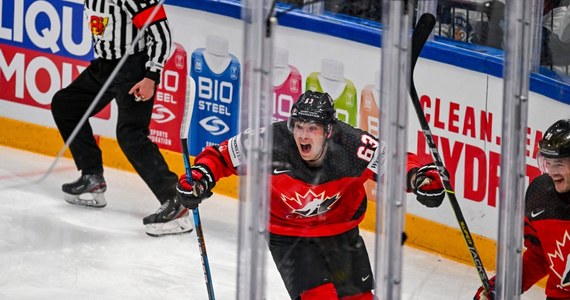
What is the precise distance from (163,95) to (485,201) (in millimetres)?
1586

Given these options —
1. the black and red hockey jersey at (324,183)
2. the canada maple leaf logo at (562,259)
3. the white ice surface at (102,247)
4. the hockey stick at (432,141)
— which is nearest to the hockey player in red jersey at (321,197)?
the black and red hockey jersey at (324,183)

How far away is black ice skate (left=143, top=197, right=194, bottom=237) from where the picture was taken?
495 cm

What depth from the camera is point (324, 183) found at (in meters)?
3.30

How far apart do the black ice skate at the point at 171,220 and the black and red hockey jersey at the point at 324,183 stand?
1.59 m

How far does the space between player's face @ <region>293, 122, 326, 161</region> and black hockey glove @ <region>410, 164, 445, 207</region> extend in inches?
8.9

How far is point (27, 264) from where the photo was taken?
192 inches

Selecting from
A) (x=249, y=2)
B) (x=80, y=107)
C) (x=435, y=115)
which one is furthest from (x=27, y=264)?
(x=249, y=2)

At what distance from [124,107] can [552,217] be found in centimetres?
172

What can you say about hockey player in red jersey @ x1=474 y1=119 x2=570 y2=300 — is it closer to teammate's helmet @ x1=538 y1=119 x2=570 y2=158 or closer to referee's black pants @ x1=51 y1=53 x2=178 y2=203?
teammate's helmet @ x1=538 y1=119 x2=570 y2=158

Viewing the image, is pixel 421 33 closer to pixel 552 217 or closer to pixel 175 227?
pixel 552 217

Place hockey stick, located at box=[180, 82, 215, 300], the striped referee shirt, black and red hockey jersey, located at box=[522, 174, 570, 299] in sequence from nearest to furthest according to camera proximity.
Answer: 1. black and red hockey jersey, located at box=[522, 174, 570, 299]
2. hockey stick, located at box=[180, 82, 215, 300]
3. the striped referee shirt

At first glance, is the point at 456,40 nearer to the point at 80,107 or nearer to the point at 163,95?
the point at 163,95

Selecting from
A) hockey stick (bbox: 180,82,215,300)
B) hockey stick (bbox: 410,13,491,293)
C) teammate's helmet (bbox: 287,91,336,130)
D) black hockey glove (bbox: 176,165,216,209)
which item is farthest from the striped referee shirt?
teammate's helmet (bbox: 287,91,336,130)

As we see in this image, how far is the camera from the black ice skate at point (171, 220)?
16.2ft
